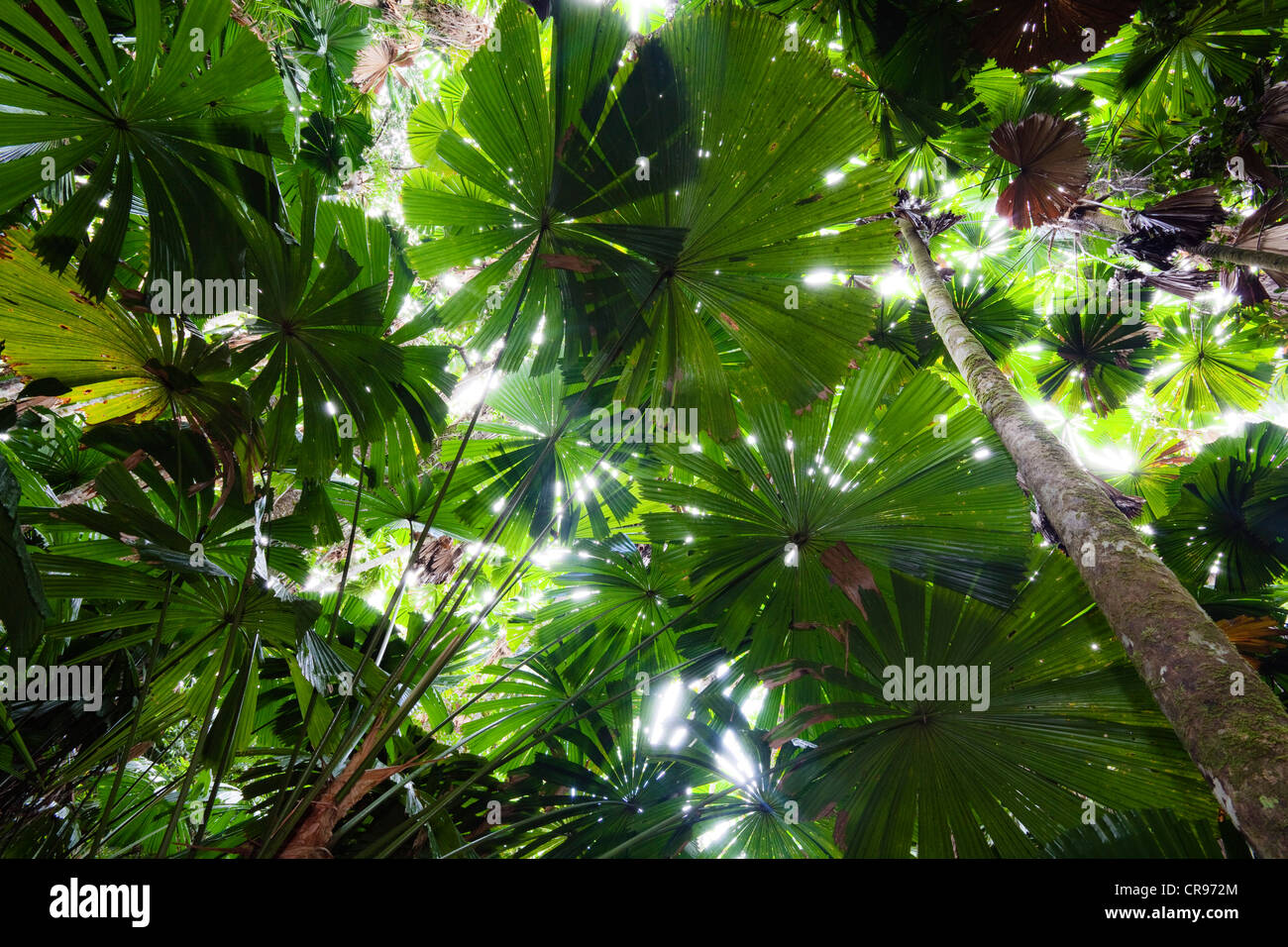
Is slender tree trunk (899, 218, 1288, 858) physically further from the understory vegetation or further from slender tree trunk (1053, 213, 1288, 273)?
slender tree trunk (1053, 213, 1288, 273)

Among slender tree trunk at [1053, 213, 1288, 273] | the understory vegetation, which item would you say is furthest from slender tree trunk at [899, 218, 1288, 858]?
slender tree trunk at [1053, 213, 1288, 273]

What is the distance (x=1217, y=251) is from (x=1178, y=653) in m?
3.06

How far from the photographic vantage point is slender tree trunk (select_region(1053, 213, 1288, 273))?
116 inches

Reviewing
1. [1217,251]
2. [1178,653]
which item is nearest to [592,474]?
[1178,653]

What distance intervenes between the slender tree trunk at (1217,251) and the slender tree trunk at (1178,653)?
83.6 inches

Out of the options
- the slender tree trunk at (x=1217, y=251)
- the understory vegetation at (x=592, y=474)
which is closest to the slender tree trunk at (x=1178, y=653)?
the understory vegetation at (x=592, y=474)

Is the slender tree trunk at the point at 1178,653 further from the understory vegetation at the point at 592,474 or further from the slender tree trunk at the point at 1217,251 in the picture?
the slender tree trunk at the point at 1217,251

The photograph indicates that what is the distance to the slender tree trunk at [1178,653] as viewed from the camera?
999 millimetres

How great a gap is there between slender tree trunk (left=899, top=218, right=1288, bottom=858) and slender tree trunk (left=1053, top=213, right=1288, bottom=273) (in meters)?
2.12

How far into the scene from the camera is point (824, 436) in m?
1.90
